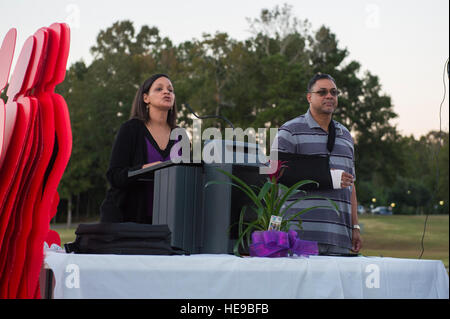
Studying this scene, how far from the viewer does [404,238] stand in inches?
1058

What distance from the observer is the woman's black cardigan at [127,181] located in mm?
2371

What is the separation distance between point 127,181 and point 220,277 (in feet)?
2.97

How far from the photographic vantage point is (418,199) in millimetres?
50781

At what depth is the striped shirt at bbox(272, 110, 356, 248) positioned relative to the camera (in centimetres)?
263

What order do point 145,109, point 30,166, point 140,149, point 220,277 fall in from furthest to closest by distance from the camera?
point 145,109 < point 140,149 < point 30,166 < point 220,277

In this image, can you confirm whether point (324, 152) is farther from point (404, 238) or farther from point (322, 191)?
point (404, 238)

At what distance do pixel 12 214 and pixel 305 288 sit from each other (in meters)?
0.89

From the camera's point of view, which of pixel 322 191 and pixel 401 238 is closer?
pixel 322 191

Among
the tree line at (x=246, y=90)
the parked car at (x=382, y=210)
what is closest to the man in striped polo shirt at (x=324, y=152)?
the tree line at (x=246, y=90)

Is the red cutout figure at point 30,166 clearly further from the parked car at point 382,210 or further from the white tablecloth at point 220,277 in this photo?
the parked car at point 382,210

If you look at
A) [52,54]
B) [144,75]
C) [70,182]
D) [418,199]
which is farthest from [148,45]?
[52,54]

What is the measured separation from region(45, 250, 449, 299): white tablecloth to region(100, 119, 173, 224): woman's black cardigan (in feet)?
2.53

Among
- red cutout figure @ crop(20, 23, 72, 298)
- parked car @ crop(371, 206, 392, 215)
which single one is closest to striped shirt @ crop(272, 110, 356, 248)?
red cutout figure @ crop(20, 23, 72, 298)

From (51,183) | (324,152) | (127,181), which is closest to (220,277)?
(51,183)
